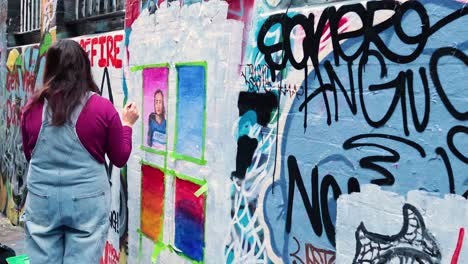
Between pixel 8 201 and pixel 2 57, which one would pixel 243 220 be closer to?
pixel 8 201

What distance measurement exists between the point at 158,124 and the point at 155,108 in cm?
14

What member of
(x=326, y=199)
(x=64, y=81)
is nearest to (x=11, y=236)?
(x=64, y=81)

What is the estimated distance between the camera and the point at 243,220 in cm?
369

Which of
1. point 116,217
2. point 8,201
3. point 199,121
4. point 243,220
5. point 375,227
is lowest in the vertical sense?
point 8,201

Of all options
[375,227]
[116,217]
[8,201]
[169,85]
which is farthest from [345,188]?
[8,201]

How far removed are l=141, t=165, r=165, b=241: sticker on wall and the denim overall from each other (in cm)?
125

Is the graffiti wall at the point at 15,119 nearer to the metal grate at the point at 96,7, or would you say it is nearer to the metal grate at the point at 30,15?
the metal grate at the point at 30,15

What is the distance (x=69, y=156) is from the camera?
3303 millimetres

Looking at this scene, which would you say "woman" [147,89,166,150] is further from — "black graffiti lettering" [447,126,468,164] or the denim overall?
"black graffiti lettering" [447,126,468,164]

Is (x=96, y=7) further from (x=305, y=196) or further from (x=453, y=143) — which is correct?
(x=453, y=143)

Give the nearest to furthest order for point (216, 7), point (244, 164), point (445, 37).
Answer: point (445, 37) → point (244, 164) → point (216, 7)

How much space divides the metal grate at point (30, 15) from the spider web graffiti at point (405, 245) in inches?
273

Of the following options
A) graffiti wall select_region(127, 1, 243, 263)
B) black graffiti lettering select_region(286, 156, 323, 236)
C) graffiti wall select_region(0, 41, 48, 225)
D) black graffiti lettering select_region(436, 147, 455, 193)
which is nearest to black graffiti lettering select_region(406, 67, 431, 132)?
black graffiti lettering select_region(436, 147, 455, 193)

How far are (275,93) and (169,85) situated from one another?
1425mm
